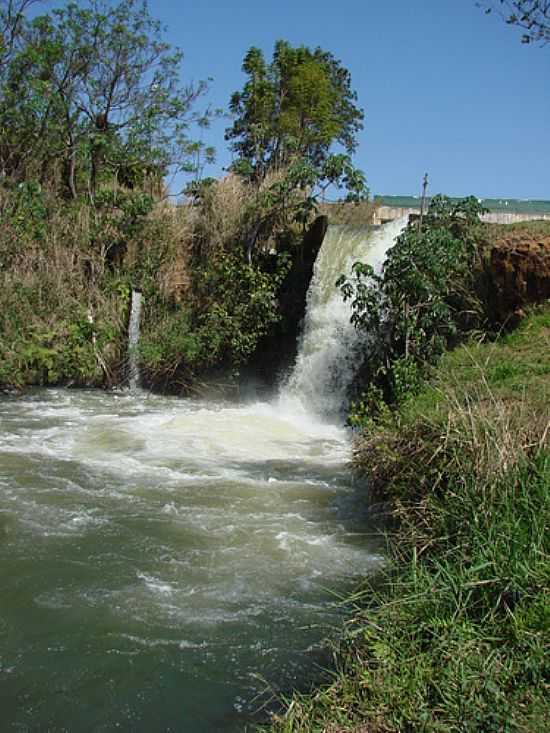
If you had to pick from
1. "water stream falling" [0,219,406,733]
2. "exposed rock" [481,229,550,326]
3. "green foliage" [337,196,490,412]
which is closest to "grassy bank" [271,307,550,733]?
"water stream falling" [0,219,406,733]

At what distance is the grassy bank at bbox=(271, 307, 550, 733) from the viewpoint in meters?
3.30

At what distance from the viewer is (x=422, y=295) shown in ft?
31.1

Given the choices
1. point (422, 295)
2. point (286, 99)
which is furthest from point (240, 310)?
point (286, 99)

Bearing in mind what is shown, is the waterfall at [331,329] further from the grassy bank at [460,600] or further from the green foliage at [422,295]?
the grassy bank at [460,600]

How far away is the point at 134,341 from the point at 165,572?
29.1 ft

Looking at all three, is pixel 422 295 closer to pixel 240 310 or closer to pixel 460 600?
pixel 240 310

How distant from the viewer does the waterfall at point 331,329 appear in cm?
1217

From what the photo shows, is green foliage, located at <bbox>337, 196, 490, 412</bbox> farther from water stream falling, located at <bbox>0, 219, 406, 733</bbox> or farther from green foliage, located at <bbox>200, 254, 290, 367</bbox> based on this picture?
green foliage, located at <bbox>200, 254, 290, 367</bbox>

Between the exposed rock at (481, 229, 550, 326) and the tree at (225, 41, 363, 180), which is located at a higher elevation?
the tree at (225, 41, 363, 180)

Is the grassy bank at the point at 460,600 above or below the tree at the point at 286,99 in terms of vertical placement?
below

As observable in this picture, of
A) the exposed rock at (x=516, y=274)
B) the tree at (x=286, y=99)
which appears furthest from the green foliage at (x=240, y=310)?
the tree at (x=286, y=99)

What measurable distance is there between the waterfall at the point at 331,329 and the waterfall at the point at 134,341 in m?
2.77

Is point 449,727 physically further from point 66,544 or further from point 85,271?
point 85,271

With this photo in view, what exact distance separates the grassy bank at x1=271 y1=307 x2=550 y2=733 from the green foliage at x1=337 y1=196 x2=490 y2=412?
3.11 meters
